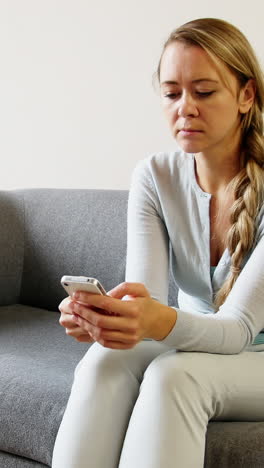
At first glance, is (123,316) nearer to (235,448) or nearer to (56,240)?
(235,448)

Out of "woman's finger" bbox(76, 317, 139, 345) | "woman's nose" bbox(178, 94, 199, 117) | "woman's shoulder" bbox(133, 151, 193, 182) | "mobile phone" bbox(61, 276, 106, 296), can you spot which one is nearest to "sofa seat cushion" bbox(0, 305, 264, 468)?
"woman's finger" bbox(76, 317, 139, 345)

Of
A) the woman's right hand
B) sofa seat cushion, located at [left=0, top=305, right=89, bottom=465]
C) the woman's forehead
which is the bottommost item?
sofa seat cushion, located at [left=0, top=305, right=89, bottom=465]

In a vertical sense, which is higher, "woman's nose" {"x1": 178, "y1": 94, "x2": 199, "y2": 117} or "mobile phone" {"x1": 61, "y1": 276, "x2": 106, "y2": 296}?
"woman's nose" {"x1": 178, "y1": 94, "x2": 199, "y2": 117}

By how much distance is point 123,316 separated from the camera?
4.17 ft

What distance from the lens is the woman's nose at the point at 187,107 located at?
148 cm

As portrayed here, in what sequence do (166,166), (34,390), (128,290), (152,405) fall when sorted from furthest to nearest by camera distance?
1. (166,166)
2. (34,390)
3. (128,290)
4. (152,405)

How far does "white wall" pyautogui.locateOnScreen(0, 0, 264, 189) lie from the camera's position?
2.44 metres

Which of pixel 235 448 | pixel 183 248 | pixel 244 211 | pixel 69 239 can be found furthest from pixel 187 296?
pixel 69 239

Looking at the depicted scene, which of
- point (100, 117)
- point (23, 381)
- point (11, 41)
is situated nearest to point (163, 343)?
point (23, 381)

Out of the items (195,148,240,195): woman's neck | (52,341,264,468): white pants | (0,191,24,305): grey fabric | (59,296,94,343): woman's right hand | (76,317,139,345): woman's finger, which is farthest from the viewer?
(0,191,24,305): grey fabric

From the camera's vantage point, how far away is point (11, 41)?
291 centimetres

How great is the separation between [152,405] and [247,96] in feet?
2.36

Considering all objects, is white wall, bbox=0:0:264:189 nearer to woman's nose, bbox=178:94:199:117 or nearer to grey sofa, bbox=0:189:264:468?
grey sofa, bbox=0:189:264:468

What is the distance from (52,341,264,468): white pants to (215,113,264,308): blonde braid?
209 millimetres
